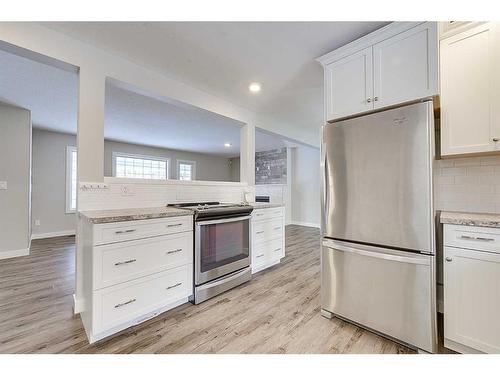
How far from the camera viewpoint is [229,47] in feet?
6.89

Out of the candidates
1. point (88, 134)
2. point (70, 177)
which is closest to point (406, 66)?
point (88, 134)

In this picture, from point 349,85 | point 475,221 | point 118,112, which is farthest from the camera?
point 118,112

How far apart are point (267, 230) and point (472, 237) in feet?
6.91

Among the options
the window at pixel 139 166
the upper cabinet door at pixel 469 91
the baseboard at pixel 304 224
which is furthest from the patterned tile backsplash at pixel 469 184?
the window at pixel 139 166

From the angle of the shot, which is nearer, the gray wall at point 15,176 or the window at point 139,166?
the gray wall at point 15,176

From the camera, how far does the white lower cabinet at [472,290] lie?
4.39 ft

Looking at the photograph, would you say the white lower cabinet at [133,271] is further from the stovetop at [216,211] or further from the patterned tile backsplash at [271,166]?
the patterned tile backsplash at [271,166]

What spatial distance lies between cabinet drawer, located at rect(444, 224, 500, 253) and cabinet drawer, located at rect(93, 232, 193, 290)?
1.97 metres

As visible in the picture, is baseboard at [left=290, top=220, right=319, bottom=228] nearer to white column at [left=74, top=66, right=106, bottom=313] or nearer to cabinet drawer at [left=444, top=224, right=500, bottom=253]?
cabinet drawer at [left=444, top=224, right=500, bottom=253]

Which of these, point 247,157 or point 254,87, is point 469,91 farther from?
point 247,157

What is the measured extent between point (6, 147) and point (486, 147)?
19.5 ft

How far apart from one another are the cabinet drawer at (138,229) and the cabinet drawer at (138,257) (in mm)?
40

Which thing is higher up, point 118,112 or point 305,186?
point 118,112
